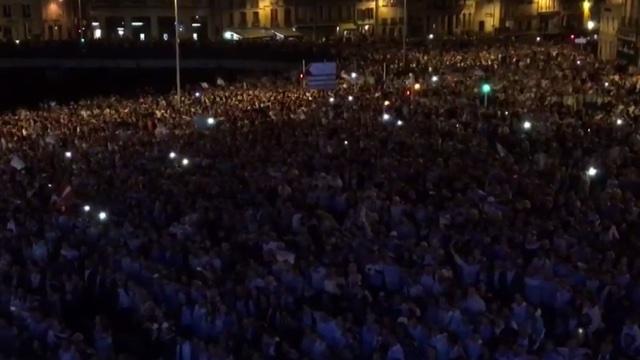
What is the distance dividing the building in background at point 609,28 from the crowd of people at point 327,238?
3579 cm

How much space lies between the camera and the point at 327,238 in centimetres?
1866

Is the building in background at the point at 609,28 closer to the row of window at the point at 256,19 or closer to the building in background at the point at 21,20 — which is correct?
the row of window at the point at 256,19

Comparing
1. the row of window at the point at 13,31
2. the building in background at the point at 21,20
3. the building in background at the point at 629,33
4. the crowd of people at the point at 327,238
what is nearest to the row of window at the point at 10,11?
the building in background at the point at 21,20

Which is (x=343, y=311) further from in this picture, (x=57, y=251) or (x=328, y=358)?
(x=57, y=251)

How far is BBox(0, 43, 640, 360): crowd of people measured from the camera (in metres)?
14.6

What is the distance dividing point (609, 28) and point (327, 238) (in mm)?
55393

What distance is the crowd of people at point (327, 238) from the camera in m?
14.6

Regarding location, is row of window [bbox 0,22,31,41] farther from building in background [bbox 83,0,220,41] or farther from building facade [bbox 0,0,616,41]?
building in background [bbox 83,0,220,41]

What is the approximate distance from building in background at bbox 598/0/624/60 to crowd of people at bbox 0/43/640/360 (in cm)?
3579

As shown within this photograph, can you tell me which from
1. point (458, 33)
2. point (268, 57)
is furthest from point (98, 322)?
point (458, 33)

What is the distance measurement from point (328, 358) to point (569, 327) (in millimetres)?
3362

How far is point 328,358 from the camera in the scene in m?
14.1

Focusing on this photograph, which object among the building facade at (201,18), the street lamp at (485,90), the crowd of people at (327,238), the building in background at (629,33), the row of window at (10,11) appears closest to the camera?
the crowd of people at (327,238)

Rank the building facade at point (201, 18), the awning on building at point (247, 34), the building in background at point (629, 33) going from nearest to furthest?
the building in background at point (629, 33), the awning on building at point (247, 34), the building facade at point (201, 18)
